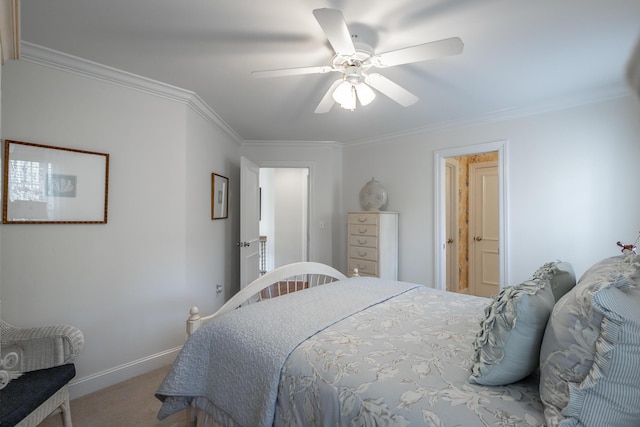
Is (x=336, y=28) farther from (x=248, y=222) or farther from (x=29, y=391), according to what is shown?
(x=248, y=222)

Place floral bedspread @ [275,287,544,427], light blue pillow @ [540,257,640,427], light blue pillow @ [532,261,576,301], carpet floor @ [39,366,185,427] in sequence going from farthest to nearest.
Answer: carpet floor @ [39,366,185,427] < light blue pillow @ [532,261,576,301] < floral bedspread @ [275,287,544,427] < light blue pillow @ [540,257,640,427]

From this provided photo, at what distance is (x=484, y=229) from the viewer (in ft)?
13.8

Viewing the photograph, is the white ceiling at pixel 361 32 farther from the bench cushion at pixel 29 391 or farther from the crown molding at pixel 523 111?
the bench cushion at pixel 29 391

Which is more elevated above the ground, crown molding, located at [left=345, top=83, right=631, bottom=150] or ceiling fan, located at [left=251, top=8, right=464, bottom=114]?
crown molding, located at [left=345, top=83, right=631, bottom=150]

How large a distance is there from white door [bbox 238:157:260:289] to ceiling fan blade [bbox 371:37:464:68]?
2.18 metres

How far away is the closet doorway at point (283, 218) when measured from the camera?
18.5 feet

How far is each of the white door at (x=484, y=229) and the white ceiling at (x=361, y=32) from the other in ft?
5.12

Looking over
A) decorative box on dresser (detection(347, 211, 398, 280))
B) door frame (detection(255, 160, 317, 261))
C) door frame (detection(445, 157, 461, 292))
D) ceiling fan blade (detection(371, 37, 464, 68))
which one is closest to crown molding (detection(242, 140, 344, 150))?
door frame (detection(255, 160, 317, 261))

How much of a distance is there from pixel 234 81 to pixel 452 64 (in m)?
1.58

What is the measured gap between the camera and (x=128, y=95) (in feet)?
7.45

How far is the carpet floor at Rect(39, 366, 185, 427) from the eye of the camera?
1.79m

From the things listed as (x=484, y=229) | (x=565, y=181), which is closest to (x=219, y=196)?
(x=565, y=181)

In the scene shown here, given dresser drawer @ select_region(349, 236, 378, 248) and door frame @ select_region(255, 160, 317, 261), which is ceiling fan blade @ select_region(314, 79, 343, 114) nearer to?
dresser drawer @ select_region(349, 236, 378, 248)

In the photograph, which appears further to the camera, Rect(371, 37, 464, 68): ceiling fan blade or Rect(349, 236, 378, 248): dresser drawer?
Rect(349, 236, 378, 248): dresser drawer
